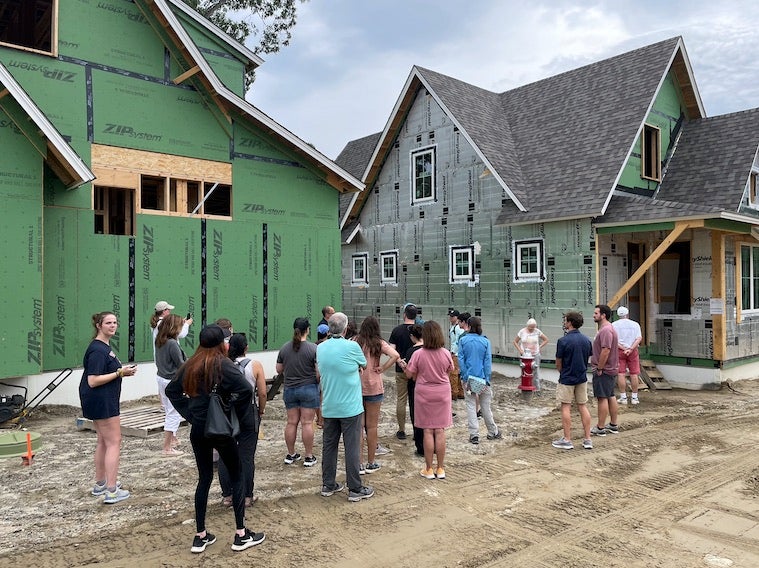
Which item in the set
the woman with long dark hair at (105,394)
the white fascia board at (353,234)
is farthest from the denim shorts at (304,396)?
the white fascia board at (353,234)

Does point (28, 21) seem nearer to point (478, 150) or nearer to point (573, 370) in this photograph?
point (478, 150)

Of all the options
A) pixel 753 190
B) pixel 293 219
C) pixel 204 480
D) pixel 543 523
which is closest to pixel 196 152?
pixel 293 219

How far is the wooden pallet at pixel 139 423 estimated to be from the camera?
8680mm

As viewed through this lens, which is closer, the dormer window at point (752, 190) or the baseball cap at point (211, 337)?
the baseball cap at point (211, 337)

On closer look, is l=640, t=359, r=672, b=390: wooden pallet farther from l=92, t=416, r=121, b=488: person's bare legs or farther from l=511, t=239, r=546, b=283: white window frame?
l=92, t=416, r=121, b=488: person's bare legs

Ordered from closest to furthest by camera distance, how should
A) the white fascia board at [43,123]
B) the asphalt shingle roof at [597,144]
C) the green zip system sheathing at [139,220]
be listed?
1. the white fascia board at [43,123]
2. the green zip system sheathing at [139,220]
3. the asphalt shingle roof at [597,144]

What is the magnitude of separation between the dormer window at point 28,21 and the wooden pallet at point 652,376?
15.3 meters

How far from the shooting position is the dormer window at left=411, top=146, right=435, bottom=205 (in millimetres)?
17078

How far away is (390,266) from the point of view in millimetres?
18453

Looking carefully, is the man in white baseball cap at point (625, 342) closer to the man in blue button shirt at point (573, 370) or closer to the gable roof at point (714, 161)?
the man in blue button shirt at point (573, 370)

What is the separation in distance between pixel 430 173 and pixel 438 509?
12720 millimetres

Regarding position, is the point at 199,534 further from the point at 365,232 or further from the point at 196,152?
the point at 365,232

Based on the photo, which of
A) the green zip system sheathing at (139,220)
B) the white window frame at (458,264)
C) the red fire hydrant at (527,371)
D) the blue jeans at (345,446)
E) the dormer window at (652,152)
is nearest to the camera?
the blue jeans at (345,446)

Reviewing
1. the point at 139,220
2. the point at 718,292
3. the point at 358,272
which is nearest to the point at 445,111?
the point at 358,272
